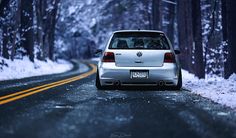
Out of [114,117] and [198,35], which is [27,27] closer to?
[198,35]

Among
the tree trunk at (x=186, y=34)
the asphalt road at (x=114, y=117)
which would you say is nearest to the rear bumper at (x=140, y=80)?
the asphalt road at (x=114, y=117)

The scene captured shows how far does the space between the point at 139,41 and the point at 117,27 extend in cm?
6423

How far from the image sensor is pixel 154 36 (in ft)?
38.0

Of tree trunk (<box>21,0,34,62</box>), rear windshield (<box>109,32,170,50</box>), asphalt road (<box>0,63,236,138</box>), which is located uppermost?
tree trunk (<box>21,0,34,62</box>)

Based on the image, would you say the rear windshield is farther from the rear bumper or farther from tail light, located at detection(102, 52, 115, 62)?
the rear bumper

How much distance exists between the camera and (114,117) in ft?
21.2

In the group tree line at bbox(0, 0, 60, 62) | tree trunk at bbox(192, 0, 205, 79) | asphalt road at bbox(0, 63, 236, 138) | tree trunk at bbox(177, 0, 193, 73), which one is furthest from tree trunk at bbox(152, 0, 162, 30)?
asphalt road at bbox(0, 63, 236, 138)

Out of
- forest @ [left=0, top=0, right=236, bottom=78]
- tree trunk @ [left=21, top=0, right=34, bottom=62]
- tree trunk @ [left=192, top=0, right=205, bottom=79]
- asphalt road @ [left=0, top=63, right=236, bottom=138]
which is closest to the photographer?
asphalt road @ [left=0, top=63, right=236, bottom=138]

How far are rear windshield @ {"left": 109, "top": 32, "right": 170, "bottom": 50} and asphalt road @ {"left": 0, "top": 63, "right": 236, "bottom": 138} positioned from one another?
237cm

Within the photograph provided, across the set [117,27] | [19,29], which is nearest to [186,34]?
[19,29]

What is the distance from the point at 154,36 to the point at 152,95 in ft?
7.33

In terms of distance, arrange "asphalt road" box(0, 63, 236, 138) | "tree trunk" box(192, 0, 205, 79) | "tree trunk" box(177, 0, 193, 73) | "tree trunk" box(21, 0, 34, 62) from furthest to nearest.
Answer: "tree trunk" box(21, 0, 34, 62)
"tree trunk" box(177, 0, 193, 73)
"tree trunk" box(192, 0, 205, 79)
"asphalt road" box(0, 63, 236, 138)

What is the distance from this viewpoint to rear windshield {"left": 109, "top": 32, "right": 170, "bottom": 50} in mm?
11258

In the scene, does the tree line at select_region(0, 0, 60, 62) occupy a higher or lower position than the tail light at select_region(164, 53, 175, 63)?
higher
